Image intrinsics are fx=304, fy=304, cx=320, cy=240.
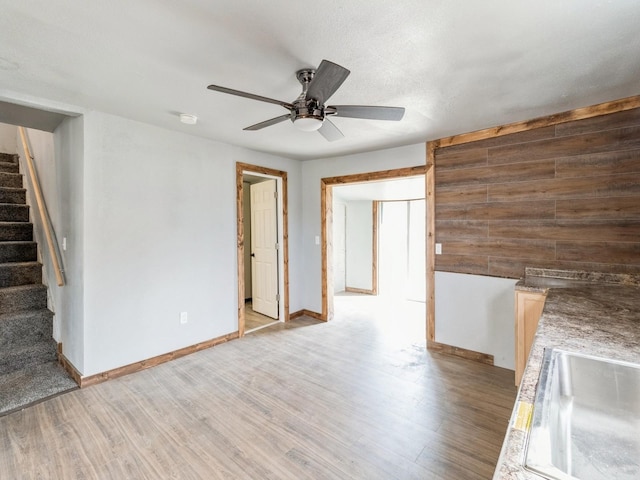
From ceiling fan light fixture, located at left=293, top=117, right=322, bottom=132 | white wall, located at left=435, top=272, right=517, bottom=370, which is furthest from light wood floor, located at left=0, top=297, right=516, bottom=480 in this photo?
ceiling fan light fixture, located at left=293, top=117, right=322, bottom=132

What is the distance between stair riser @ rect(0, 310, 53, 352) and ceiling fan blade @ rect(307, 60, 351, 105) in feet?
11.6

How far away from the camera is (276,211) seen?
14.9 feet

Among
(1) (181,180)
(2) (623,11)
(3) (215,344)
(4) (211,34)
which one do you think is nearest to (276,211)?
(1) (181,180)

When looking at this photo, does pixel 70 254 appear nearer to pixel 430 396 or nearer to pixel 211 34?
pixel 211 34

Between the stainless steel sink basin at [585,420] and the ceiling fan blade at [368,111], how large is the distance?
1476 mm

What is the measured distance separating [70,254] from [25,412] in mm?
1291

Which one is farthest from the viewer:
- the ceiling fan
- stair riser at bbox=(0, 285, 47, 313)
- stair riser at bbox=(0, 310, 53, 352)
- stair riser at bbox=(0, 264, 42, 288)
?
stair riser at bbox=(0, 264, 42, 288)

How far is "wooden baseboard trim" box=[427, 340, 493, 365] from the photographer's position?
3.13 m

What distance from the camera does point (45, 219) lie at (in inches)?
127

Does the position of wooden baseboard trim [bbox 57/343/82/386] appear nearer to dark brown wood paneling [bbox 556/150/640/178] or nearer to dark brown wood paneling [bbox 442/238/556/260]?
dark brown wood paneling [bbox 442/238/556/260]

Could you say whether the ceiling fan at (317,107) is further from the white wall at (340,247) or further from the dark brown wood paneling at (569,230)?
the white wall at (340,247)

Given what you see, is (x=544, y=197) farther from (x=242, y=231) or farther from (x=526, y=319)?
(x=242, y=231)

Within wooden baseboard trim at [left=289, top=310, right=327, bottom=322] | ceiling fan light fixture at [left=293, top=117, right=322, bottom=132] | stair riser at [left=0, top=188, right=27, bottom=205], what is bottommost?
wooden baseboard trim at [left=289, top=310, right=327, bottom=322]

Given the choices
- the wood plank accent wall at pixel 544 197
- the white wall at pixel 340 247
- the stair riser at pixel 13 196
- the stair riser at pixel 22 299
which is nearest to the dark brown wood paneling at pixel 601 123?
the wood plank accent wall at pixel 544 197
